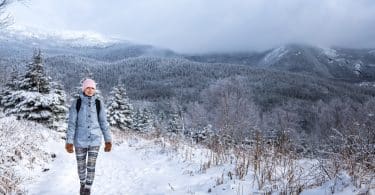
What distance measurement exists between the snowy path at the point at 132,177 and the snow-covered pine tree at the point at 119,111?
24.1m

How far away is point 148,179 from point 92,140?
2.11 meters

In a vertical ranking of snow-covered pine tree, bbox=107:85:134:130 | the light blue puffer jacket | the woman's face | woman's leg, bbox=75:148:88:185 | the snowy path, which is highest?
the woman's face

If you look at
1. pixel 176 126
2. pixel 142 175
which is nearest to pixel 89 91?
pixel 142 175

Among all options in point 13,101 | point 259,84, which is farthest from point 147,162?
→ point 259,84

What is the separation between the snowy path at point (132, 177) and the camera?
6.82 metres

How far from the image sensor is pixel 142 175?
336 inches

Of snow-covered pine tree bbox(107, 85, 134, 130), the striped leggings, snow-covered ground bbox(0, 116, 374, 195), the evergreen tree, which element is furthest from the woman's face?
snow-covered pine tree bbox(107, 85, 134, 130)

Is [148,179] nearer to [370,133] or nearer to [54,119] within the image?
[370,133]

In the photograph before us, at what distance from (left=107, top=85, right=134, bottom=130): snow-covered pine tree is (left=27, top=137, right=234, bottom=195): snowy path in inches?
950

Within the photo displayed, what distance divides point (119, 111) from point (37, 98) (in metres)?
17.3

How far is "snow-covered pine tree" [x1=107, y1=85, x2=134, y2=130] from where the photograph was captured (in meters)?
35.6

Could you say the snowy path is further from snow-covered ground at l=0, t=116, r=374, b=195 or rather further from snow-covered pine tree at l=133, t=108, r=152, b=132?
snow-covered pine tree at l=133, t=108, r=152, b=132

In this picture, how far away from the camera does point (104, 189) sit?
23.6 feet

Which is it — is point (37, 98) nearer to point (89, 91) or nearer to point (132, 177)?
point (132, 177)
